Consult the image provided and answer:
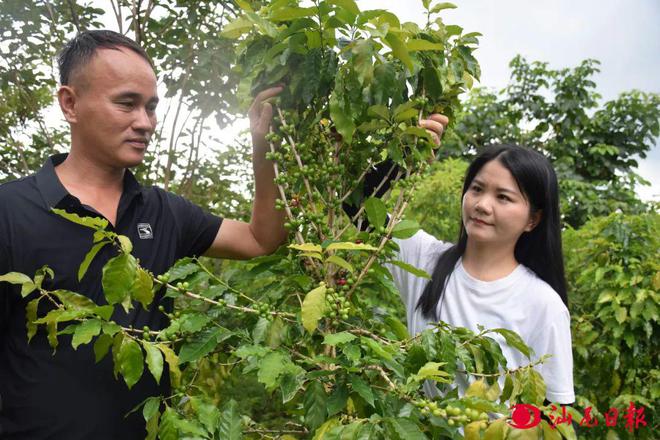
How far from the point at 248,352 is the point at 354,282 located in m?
0.39

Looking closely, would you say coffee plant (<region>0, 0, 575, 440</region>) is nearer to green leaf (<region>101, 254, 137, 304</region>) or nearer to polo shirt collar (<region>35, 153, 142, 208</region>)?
green leaf (<region>101, 254, 137, 304</region>)

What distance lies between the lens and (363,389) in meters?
1.21

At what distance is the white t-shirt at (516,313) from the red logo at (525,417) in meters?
0.47

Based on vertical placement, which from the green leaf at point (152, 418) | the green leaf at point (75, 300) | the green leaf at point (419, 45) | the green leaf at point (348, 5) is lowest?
the green leaf at point (152, 418)

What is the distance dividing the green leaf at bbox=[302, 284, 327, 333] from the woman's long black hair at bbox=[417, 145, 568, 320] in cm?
85

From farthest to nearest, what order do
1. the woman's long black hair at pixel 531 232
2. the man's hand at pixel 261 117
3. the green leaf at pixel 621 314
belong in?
1. the green leaf at pixel 621 314
2. the woman's long black hair at pixel 531 232
3. the man's hand at pixel 261 117

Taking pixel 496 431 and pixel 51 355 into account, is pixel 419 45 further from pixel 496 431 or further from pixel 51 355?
pixel 51 355

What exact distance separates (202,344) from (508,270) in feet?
3.85

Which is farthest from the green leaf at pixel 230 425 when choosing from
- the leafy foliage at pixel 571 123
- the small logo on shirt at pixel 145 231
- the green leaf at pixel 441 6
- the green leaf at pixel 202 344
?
the leafy foliage at pixel 571 123

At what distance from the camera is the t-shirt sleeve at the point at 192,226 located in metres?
2.00

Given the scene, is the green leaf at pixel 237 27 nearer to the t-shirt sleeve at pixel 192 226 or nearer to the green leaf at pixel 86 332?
the t-shirt sleeve at pixel 192 226

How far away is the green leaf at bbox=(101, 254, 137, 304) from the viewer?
3.82 ft

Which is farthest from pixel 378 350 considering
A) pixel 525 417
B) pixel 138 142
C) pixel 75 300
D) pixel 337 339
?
pixel 138 142

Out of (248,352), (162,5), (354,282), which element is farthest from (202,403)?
(162,5)
